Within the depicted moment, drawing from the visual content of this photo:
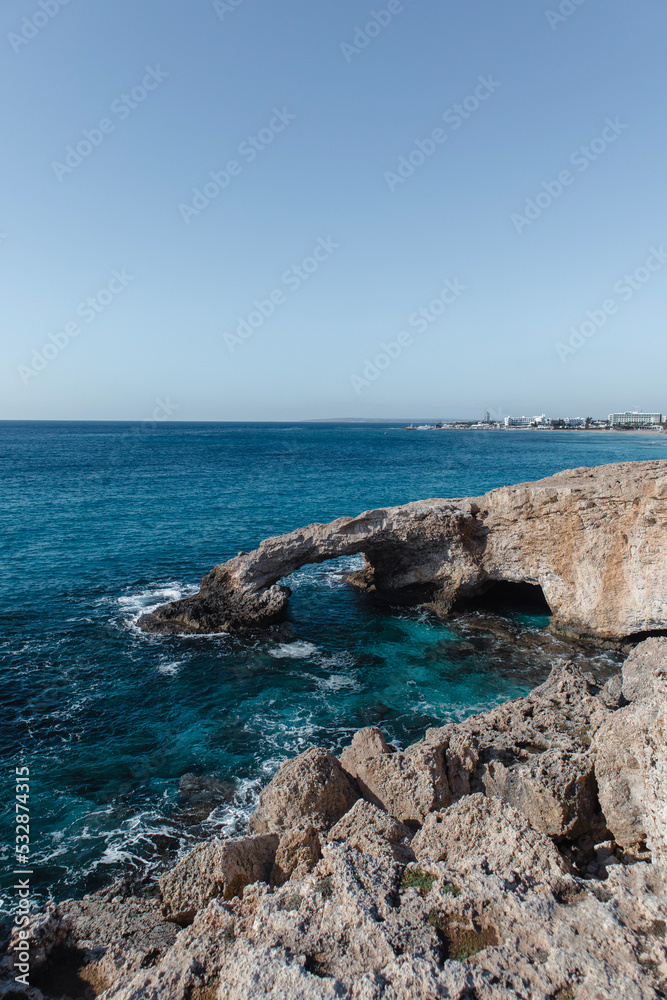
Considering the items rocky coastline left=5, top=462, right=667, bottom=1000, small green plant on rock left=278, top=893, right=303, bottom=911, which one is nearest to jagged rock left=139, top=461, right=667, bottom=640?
rocky coastline left=5, top=462, right=667, bottom=1000

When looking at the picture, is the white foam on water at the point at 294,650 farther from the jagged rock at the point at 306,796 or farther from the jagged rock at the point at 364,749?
the jagged rock at the point at 306,796

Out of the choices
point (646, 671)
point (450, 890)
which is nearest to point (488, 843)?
point (450, 890)

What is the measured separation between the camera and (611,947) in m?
5.13

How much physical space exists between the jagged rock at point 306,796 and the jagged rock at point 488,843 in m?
1.97

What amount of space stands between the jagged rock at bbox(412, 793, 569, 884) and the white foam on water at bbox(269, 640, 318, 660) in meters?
10.5

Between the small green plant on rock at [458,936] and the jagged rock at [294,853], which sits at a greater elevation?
the small green plant on rock at [458,936]

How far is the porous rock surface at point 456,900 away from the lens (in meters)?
4.96

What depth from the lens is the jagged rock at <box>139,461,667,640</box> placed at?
17.5m

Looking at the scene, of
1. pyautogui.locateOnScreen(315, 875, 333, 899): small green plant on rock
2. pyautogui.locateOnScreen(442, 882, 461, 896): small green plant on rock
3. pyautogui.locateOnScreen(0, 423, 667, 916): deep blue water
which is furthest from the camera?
pyautogui.locateOnScreen(0, 423, 667, 916): deep blue water

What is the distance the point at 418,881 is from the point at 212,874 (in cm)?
327

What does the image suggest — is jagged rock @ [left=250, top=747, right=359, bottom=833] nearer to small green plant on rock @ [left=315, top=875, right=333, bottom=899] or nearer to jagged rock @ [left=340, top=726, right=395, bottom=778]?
jagged rock @ [left=340, top=726, right=395, bottom=778]

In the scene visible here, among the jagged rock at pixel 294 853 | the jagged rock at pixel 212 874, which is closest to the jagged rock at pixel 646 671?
the jagged rock at pixel 294 853

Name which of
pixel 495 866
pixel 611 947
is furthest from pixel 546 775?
pixel 611 947

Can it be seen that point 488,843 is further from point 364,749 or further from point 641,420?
point 641,420
